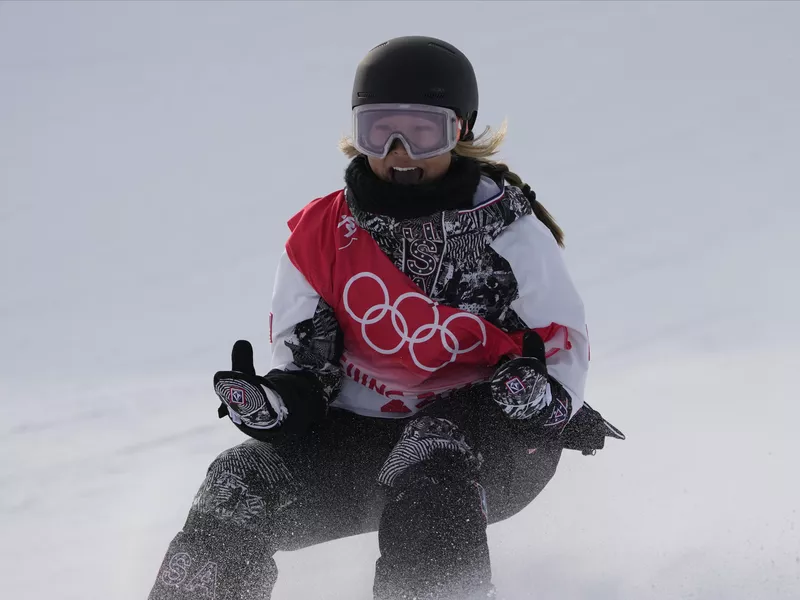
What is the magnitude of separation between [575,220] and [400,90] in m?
4.24

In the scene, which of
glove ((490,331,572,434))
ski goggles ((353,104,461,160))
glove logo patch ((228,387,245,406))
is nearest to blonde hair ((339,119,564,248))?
ski goggles ((353,104,461,160))

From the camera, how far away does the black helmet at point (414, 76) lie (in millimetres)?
2451

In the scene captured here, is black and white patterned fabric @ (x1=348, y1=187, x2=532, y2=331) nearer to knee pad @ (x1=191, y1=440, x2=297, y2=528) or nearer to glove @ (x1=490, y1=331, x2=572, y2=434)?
glove @ (x1=490, y1=331, x2=572, y2=434)

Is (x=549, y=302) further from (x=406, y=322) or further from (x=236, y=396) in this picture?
(x=236, y=396)

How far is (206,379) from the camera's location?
16.2 feet

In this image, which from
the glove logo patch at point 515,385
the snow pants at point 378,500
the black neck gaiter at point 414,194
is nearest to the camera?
the snow pants at point 378,500

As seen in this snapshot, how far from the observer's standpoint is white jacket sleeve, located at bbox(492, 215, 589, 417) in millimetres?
2459

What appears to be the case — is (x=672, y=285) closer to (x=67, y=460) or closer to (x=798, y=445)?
(x=798, y=445)

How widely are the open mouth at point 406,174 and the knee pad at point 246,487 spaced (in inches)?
25.8

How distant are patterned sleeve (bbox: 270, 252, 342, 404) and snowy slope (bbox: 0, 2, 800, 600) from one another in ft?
1.88

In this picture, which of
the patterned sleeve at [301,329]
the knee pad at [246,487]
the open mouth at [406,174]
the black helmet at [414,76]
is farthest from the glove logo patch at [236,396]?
the black helmet at [414,76]

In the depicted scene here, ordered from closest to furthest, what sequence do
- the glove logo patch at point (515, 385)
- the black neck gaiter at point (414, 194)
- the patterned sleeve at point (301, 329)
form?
the glove logo patch at point (515, 385) → the black neck gaiter at point (414, 194) → the patterned sleeve at point (301, 329)

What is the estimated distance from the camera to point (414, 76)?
245 centimetres

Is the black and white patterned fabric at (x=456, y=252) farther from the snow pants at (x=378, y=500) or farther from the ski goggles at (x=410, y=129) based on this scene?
the snow pants at (x=378, y=500)
